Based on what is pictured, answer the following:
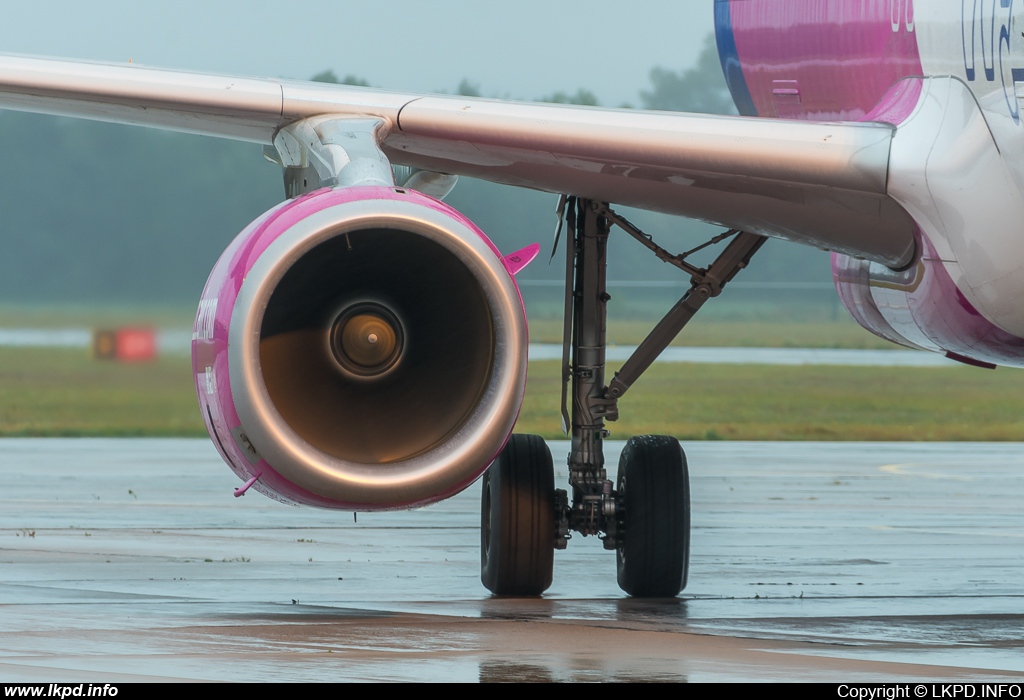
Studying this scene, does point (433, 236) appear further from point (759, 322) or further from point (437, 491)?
point (759, 322)

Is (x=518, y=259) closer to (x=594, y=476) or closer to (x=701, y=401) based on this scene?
(x=594, y=476)

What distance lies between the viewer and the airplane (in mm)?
5000

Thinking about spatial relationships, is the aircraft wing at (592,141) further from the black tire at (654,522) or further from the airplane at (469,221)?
the black tire at (654,522)

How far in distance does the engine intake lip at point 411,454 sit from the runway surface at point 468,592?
56cm

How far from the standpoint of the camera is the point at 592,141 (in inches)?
233

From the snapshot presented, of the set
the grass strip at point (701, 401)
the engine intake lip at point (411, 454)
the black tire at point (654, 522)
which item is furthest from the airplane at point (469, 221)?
the grass strip at point (701, 401)

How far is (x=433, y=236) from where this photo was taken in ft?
16.4

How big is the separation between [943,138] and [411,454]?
2056mm

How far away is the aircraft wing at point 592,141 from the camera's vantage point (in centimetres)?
568

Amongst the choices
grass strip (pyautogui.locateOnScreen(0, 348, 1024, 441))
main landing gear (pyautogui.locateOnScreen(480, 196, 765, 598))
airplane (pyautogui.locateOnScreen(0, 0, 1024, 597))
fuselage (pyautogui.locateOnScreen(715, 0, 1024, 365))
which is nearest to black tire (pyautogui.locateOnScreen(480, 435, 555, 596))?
main landing gear (pyautogui.locateOnScreen(480, 196, 765, 598))

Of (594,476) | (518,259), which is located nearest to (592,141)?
(518,259)

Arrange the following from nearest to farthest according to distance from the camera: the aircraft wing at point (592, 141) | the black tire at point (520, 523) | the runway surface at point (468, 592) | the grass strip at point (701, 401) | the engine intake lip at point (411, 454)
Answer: the engine intake lip at point (411, 454), the runway surface at point (468, 592), the aircraft wing at point (592, 141), the black tire at point (520, 523), the grass strip at point (701, 401)

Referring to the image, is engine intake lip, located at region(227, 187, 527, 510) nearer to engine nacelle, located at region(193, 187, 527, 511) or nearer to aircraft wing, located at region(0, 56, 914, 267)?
engine nacelle, located at region(193, 187, 527, 511)
